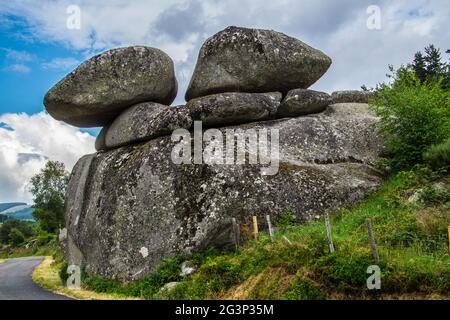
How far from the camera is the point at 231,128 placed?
66.7ft

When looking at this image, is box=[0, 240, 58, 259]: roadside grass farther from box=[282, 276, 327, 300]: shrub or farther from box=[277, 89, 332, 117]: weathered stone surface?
box=[282, 276, 327, 300]: shrub

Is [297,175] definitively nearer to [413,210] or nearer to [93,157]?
[413,210]

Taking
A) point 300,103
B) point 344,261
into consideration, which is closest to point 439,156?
point 300,103

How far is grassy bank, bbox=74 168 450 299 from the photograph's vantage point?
10.4m

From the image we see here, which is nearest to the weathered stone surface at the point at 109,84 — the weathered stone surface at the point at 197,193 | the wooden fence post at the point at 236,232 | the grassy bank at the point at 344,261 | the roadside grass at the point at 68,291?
the weathered stone surface at the point at 197,193

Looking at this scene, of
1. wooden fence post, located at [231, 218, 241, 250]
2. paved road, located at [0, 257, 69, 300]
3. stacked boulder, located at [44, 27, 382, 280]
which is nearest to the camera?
wooden fence post, located at [231, 218, 241, 250]

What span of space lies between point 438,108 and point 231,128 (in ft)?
27.7

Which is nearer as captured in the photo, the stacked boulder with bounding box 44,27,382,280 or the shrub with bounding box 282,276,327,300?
the shrub with bounding box 282,276,327,300

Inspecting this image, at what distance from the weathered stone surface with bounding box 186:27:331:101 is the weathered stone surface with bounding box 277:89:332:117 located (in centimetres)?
141

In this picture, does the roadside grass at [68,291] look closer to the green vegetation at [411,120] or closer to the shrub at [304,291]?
the shrub at [304,291]

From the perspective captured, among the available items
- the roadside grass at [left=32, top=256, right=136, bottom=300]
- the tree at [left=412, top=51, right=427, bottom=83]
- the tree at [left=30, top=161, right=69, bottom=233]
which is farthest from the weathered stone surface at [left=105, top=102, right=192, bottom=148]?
the tree at [left=30, top=161, right=69, bottom=233]

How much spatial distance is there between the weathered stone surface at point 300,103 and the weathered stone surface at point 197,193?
0.58 m

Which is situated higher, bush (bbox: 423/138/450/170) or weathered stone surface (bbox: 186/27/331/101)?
weathered stone surface (bbox: 186/27/331/101)

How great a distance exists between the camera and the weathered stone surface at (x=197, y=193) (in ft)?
56.9
